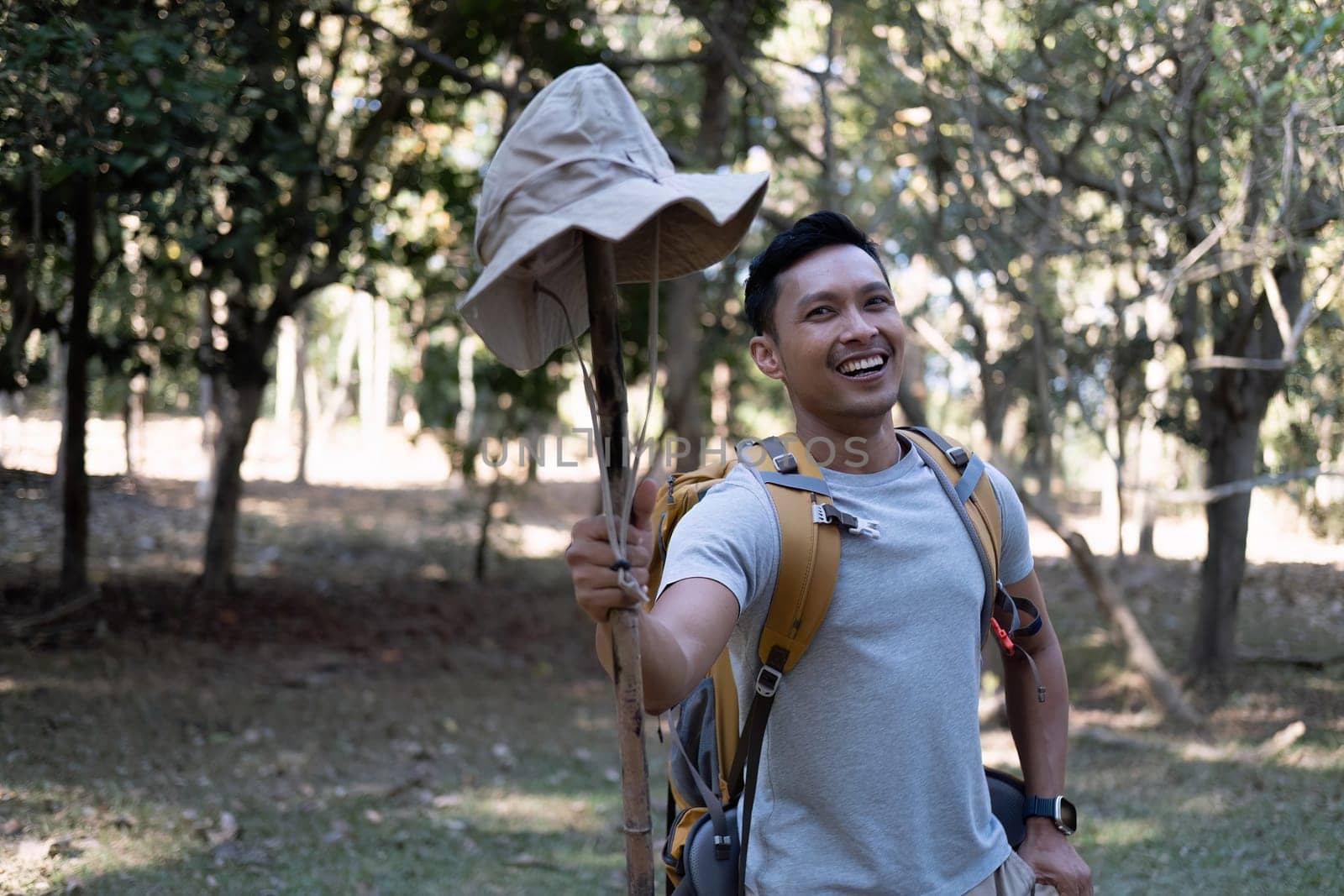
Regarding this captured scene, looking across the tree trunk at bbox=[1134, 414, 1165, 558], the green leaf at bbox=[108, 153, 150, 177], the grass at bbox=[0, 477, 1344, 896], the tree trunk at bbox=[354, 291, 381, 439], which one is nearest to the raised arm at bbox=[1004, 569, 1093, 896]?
the grass at bbox=[0, 477, 1344, 896]

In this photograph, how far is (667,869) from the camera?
2197 millimetres

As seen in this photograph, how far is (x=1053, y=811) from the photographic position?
2340 mm

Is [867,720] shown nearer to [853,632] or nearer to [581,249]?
[853,632]

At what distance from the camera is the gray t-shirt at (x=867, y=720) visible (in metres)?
1.95

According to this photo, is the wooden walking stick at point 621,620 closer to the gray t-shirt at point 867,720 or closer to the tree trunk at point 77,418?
the gray t-shirt at point 867,720

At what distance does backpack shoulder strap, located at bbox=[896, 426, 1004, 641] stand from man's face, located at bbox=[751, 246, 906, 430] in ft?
0.47

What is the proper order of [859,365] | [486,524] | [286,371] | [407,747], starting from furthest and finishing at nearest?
[286,371]
[486,524]
[407,747]
[859,365]

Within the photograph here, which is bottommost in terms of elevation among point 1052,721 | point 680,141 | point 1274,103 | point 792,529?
point 1052,721

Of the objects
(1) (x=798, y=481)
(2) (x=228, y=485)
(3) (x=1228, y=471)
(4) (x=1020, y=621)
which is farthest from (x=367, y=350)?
(1) (x=798, y=481)

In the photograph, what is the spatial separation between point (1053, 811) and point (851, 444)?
84 centimetres

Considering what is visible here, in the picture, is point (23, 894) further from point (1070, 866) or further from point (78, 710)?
point (1070, 866)

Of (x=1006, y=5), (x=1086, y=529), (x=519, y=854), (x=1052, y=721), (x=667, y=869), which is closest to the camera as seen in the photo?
(x=667, y=869)

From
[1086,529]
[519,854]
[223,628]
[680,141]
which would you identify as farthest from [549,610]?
[1086,529]

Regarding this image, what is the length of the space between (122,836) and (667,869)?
144 inches
